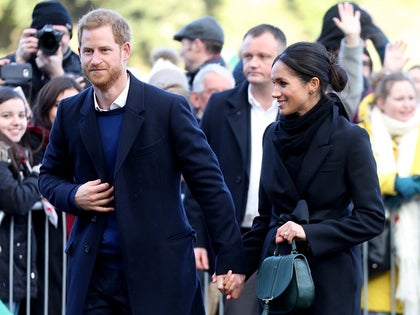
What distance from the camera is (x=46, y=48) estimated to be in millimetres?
7691

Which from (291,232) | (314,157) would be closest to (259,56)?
(314,157)

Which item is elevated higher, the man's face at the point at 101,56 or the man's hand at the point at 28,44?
the man's hand at the point at 28,44

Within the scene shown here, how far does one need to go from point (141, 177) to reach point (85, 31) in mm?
678

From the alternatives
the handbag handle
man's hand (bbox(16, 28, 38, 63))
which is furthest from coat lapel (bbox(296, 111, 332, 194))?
man's hand (bbox(16, 28, 38, 63))

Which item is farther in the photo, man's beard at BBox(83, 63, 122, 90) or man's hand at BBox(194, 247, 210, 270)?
man's hand at BBox(194, 247, 210, 270)

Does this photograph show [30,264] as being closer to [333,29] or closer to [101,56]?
[101,56]

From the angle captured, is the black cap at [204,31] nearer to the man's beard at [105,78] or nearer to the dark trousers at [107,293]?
the man's beard at [105,78]

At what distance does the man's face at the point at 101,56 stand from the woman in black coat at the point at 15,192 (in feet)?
6.24

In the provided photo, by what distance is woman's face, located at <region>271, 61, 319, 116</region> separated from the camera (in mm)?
4988

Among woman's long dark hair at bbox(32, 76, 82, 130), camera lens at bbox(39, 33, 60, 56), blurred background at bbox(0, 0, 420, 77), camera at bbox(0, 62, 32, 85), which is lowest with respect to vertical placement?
woman's long dark hair at bbox(32, 76, 82, 130)

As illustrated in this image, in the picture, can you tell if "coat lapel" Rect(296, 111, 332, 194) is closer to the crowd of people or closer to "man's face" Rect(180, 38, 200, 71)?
the crowd of people

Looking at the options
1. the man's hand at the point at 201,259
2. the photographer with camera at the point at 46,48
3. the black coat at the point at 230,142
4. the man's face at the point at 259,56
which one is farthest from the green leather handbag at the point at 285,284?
the photographer with camera at the point at 46,48

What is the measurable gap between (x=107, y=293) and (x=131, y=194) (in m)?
0.44

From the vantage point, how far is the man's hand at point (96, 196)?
4.85m
